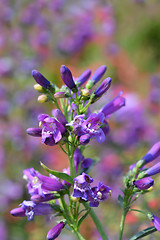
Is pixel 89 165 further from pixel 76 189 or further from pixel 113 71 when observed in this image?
pixel 113 71

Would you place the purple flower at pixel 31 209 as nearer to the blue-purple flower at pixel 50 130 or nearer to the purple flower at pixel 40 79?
the blue-purple flower at pixel 50 130

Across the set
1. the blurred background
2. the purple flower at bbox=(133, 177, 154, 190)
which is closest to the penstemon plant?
Result: the purple flower at bbox=(133, 177, 154, 190)

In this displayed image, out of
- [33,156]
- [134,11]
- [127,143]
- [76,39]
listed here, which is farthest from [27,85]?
[134,11]

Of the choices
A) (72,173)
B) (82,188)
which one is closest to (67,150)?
(72,173)

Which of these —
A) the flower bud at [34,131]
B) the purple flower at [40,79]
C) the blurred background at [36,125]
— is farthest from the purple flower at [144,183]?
the blurred background at [36,125]

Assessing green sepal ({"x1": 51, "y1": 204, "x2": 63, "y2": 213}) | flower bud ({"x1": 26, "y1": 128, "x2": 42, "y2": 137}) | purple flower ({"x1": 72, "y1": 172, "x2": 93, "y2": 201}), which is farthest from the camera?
green sepal ({"x1": 51, "y1": 204, "x2": 63, "y2": 213})

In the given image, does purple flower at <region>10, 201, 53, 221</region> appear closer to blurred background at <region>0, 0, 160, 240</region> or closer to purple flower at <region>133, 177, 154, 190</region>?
purple flower at <region>133, 177, 154, 190</region>
